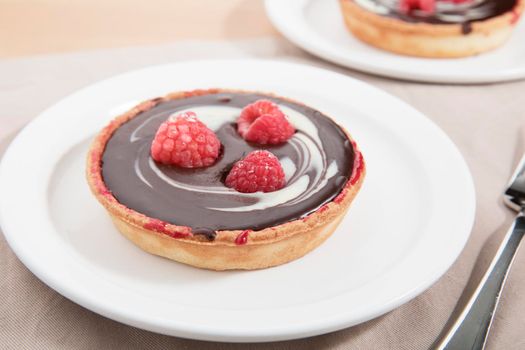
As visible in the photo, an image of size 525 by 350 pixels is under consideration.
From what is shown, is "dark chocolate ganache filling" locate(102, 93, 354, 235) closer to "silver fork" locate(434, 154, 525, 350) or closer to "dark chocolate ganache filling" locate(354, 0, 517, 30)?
"silver fork" locate(434, 154, 525, 350)

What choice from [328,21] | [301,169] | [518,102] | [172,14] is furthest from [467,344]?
[172,14]

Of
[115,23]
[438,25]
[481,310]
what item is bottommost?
[115,23]

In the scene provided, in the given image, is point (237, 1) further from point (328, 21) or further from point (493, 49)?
point (493, 49)

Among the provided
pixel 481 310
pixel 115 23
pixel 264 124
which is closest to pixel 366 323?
pixel 481 310

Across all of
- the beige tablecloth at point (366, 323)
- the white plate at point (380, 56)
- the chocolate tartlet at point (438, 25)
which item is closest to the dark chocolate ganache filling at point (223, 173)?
the beige tablecloth at point (366, 323)

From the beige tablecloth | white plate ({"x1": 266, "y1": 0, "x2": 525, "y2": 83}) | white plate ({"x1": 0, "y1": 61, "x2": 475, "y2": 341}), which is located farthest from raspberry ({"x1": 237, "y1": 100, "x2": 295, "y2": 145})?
white plate ({"x1": 266, "y1": 0, "x2": 525, "y2": 83})

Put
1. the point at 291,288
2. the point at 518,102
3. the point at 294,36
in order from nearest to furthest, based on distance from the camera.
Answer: the point at 291,288
the point at 518,102
the point at 294,36

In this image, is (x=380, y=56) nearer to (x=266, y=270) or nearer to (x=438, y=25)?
(x=438, y=25)
